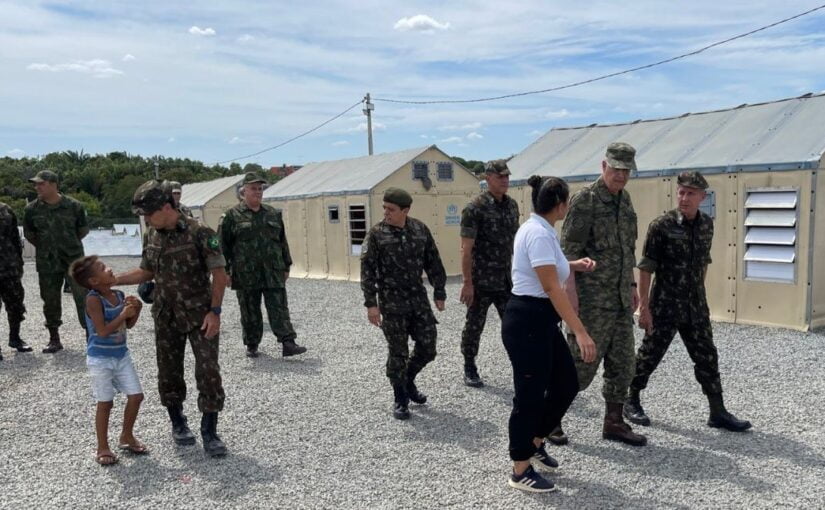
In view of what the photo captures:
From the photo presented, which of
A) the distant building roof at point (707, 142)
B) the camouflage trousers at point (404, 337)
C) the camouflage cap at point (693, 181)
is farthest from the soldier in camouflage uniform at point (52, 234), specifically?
the distant building roof at point (707, 142)

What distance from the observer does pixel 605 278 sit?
426cm

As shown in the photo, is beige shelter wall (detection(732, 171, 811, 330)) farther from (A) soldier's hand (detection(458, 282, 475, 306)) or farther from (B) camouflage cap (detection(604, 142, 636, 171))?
(B) camouflage cap (detection(604, 142, 636, 171))

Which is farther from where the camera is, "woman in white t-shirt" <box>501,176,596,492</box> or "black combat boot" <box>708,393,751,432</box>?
"black combat boot" <box>708,393,751,432</box>

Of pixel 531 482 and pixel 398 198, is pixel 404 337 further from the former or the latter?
pixel 531 482

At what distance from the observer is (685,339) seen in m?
4.72

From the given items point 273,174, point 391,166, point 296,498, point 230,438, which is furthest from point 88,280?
point 273,174

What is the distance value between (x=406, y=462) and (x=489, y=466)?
0.54 metres

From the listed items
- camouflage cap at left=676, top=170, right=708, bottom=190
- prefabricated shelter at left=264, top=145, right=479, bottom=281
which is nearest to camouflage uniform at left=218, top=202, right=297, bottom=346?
camouflage cap at left=676, top=170, right=708, bottom=190

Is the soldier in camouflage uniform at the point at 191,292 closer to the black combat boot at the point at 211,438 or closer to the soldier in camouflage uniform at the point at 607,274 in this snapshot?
the black combat boot at the point at 211,438

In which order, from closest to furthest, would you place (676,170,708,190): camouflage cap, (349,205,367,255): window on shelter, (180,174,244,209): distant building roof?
(676,170,708,190): camouflage cap < (349,205,367,255): window on shelter < (180,174,244,209): distant building roof

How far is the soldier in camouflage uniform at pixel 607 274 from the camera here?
14.0 feet

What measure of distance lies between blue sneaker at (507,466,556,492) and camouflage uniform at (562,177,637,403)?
74 centimetres

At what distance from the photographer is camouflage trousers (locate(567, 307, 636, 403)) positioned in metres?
4.26

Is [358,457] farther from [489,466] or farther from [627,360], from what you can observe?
[627,360]
